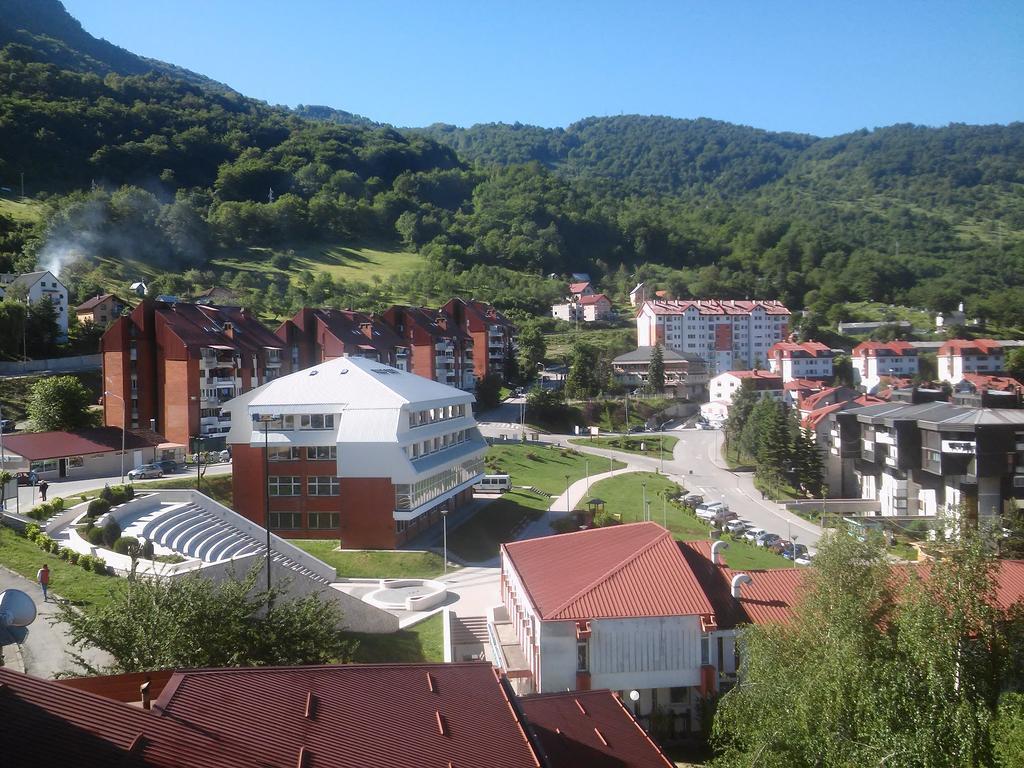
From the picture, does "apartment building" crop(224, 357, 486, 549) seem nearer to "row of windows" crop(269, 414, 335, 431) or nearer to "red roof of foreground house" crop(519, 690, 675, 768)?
"row of windows" crop(269, 414, 335, 431)

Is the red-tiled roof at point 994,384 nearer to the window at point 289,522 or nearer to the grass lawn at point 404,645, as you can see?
the window at point 289,522

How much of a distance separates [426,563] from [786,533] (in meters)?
19.5

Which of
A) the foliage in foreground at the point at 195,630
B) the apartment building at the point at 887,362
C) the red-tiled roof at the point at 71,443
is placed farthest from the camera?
the apartment building at the point at 887,362

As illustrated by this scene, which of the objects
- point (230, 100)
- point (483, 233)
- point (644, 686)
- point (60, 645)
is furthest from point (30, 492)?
point (230, 100)

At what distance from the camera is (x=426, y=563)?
2992cm

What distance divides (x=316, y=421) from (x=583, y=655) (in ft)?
61.8

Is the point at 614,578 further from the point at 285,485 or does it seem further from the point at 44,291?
the point at 44,291

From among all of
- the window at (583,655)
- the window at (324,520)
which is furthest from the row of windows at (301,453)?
the window at (583,655)

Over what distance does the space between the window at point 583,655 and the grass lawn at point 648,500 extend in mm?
18828

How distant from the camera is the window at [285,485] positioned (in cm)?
3275

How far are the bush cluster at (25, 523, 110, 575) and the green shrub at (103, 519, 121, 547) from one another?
4.17 ft

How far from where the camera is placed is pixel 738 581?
18.6 metres

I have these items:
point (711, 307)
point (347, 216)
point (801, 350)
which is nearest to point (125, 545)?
point (801, 350)

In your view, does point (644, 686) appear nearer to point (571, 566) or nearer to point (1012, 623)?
point (571, 566)
